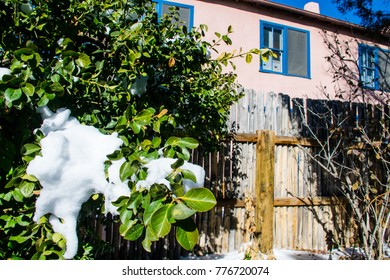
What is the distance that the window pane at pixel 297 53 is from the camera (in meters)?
10.1

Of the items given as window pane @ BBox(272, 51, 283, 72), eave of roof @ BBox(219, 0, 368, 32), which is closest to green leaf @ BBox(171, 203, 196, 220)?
eave of roof @ BBox(219, 0, 368, 32)

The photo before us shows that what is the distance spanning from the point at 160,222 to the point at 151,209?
2.1 inches

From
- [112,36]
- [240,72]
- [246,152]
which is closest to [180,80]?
[112,36]

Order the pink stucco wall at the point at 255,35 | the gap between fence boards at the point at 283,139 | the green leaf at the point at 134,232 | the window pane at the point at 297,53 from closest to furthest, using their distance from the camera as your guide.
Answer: the green leaf at the point at 134,232, the gap between fence boards at the point at 283,139, the pink stucco wall at the point at 255,35, the window pane at the point at 297,53

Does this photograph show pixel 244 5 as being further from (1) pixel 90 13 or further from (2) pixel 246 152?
(1) pixel 90 13

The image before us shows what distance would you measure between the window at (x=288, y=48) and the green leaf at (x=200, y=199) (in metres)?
9.32

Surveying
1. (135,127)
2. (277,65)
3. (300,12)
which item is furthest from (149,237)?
(300,12)

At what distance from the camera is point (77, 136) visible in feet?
4.42

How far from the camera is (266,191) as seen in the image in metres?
4.45

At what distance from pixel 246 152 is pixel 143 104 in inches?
110

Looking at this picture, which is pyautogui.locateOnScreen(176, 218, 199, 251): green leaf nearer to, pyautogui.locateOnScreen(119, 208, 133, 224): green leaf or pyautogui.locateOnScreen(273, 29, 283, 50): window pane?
pyautogui.locateOnScreen(119, 208, 133, 224): green leaf

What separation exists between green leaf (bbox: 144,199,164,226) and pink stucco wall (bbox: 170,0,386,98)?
8072 mm

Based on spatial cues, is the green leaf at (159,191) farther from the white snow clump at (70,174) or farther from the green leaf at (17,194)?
the green leaf at (17,194)

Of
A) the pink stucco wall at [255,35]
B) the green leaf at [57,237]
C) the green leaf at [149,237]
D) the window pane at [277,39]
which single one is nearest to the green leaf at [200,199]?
the green leaf at [149,237]
